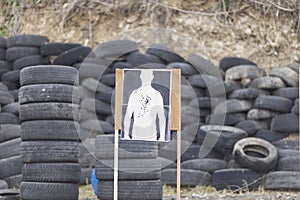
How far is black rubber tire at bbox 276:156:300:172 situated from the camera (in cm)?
976

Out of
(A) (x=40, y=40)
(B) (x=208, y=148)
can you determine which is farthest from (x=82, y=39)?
(B) (x=208, y=148)

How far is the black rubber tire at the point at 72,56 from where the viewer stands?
11.9 m

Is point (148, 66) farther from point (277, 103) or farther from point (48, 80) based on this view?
point (48, 80)

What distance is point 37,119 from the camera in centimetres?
760

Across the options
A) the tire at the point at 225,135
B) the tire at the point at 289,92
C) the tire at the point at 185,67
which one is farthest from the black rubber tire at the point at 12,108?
the tire at the point at 289,92

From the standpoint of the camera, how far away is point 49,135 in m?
7.52

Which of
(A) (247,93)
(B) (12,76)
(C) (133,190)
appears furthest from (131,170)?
(B) (12,76)

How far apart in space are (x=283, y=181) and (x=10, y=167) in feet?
12.9

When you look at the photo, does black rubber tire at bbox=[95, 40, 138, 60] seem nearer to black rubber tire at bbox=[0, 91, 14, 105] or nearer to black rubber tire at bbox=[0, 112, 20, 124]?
black rubber tire at bbox=[0, 91, 14, 105]

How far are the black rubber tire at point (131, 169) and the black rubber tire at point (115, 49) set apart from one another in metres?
4.47

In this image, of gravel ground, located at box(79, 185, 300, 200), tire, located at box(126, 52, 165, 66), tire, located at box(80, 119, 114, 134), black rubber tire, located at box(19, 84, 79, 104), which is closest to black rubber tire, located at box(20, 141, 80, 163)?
black rubber tire, located at box(19, 84, 79, 104)

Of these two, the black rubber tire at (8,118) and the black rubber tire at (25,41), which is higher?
the black rubber tire at (25,41)

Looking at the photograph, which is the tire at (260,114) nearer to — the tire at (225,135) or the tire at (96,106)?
the tire at (225,135)

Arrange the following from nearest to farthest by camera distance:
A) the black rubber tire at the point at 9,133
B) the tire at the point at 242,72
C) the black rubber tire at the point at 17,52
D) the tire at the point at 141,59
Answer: the black rubber tire at the point at 9,133 → the tire at the point at 242,72 → the tire at the point at 141,59 → the black rubber tire at the point at 17,52
